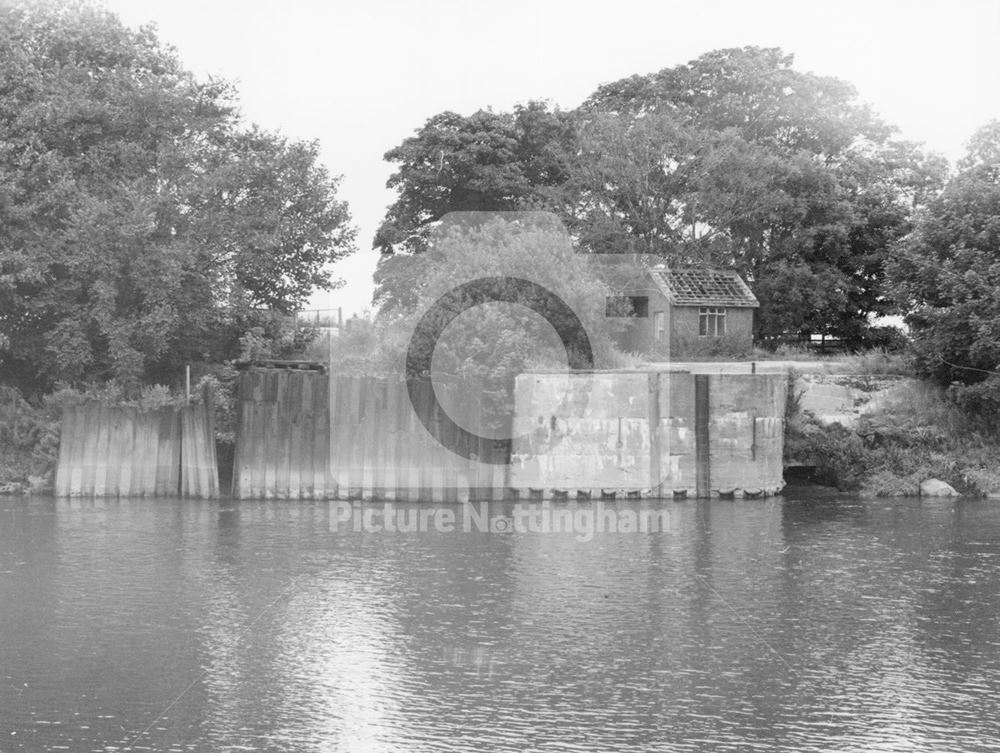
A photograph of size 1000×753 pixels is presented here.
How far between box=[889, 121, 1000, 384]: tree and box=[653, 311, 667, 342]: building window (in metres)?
13.0

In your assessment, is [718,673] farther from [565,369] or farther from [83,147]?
[83,147]

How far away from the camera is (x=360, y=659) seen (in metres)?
20.8

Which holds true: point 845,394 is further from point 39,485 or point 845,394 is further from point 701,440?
point 39,485

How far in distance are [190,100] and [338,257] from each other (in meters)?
7.73

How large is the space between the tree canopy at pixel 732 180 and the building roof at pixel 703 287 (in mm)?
1488

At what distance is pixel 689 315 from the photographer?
55906 mm

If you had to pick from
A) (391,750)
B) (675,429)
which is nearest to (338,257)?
(675,429)

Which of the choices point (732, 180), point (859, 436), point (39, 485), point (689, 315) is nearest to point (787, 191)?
point (732, 180)

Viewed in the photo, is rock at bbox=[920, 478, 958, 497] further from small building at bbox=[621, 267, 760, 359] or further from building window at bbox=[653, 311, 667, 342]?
building window at bbox=[653, 311, 667, 342]

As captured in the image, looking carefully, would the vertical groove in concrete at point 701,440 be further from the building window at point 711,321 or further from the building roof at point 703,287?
the building window at point 711,321

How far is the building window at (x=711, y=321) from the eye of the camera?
56062mm

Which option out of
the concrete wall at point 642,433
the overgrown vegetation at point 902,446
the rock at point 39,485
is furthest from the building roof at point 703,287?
the rock at point 39,485

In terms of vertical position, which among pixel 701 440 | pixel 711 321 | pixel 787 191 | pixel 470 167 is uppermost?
pixel 470 167

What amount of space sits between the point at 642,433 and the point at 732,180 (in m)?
20.8
